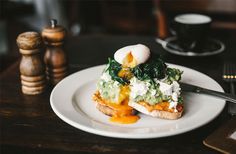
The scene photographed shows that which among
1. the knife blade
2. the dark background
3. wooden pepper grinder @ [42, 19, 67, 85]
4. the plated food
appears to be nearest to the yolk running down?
the plated food

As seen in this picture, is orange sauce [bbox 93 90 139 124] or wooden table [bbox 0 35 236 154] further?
orange sauce [bbox 93 90 139 124]

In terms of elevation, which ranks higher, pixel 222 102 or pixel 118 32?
pixel 222 102

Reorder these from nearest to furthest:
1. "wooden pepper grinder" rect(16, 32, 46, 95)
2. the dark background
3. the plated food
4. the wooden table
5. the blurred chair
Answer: the wooden table, the plated food, "wooden pepper grinder" rect(16, 32, 46, 95), the blurred chair, the dark background

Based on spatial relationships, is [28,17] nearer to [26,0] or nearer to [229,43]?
[26,0]

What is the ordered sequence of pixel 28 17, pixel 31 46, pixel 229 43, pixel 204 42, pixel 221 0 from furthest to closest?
1. pixel 28 17
2. pixel 221 0
3. pixel 229 43
4. pixel 204 42
5. pixel 31 46

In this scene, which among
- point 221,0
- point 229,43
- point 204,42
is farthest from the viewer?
point 221,0

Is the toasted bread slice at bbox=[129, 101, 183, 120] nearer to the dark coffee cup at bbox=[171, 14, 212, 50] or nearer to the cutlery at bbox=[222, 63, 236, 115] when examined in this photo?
the cutlery at bbox=[222, 63, 236, 115]

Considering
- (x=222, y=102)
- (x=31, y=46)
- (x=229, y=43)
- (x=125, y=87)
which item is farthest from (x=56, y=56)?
(x=229, y=43)

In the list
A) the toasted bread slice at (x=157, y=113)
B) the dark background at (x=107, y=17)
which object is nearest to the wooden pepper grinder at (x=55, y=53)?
the toasted bread slice at (x=157, y=113)
